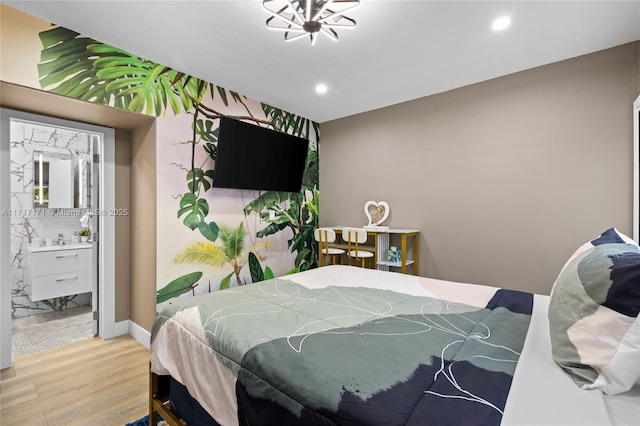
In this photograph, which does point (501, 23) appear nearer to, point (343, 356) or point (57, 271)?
point (343, 356)

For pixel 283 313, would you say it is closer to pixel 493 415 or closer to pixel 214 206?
pixel 493 415

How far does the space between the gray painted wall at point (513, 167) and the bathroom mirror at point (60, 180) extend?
12.4 feet

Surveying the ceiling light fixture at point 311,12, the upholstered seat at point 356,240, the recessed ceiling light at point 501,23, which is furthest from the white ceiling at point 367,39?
the upholstered seat at point 356,240

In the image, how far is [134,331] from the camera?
2.95 m

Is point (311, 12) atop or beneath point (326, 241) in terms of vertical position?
atop

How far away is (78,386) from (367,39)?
3.41m

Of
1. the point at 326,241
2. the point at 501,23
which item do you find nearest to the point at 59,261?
the point at 326,241

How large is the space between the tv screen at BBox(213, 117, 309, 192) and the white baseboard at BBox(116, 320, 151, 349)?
5.21 ft

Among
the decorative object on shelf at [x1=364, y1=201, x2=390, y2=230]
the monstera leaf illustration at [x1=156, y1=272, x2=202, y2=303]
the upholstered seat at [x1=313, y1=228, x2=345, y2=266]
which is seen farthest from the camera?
the decorative object on shelf at [x1=364, y1=201, x2=390, y2=230]

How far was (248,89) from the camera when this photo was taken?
3.30 m

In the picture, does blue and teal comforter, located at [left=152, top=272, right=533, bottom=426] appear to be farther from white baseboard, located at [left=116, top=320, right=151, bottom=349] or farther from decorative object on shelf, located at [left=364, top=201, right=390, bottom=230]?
decorative object on shelf, located at [left=364, top=201, right=390, bottom=230]

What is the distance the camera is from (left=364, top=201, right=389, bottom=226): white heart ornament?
12.6 feet

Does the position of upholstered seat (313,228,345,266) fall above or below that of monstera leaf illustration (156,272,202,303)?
above

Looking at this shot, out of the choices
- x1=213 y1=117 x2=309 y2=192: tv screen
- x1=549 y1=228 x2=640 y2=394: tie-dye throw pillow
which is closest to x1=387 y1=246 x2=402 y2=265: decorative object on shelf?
x1=213 y1=117 x2=309 y2=192: tv screen
